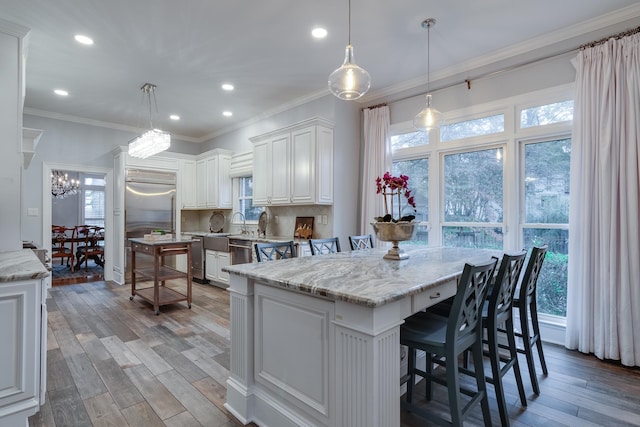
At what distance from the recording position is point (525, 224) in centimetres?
345

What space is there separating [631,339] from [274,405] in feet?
9.64

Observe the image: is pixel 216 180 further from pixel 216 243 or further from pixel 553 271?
pixel 553 271

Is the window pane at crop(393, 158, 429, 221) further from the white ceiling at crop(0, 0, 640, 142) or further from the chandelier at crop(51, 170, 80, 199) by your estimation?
the chandelier at crop(51, 170, 80, 199)

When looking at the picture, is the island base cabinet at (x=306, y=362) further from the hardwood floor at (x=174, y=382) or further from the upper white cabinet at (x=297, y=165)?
the upper white cabinet at (x=297, y=165)

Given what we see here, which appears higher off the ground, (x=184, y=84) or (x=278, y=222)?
(x=184, y=84)

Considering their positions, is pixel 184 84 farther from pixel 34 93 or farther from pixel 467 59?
pixel 467 59

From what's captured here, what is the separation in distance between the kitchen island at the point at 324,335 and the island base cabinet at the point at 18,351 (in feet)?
3.29

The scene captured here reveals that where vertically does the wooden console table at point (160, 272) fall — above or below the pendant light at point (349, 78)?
below

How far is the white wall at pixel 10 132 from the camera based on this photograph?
Result: 273cm

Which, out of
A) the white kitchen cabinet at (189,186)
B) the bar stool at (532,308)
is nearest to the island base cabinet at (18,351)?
the bar stool at (532,308)

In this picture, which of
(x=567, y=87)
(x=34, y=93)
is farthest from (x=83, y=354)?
(x=567, y=87)

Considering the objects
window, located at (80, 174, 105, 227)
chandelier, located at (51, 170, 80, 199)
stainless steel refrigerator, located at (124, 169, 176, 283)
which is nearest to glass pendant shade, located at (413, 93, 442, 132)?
stainless steel refrigerator, located at (124, 169, 176, 283)

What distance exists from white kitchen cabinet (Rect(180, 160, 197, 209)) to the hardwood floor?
10.5ft

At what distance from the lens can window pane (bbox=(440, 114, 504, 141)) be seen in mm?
3619
